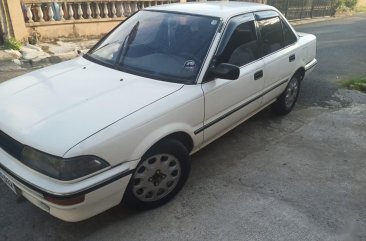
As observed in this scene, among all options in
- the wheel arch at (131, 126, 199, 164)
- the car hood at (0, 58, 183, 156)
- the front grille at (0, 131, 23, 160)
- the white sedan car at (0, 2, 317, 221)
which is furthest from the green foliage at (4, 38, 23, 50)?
the wheel arch at (131, 126, 199, 164)

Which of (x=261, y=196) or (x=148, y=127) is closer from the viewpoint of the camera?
(x=148, y=127)

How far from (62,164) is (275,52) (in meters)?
3.03

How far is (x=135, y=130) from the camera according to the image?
2.63 meters

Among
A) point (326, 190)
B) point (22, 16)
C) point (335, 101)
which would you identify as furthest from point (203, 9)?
point (22, 16)

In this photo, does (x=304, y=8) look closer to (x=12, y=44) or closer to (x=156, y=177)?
(x=12, y=44)

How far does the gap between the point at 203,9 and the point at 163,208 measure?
2.14m

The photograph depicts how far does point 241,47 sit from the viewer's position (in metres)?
3.71

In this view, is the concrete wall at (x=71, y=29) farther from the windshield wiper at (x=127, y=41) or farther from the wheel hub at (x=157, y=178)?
the wheel hub at (x=157, y=178)

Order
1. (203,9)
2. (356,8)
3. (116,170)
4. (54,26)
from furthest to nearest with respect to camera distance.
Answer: (356,8) < (54,26) < (203,9) < (116,170)

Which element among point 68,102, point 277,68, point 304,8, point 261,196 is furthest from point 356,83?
point 304,8

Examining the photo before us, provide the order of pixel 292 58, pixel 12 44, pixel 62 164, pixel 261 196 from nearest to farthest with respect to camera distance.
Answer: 1. pixel 62 164
2. pixel 261 196
3. pixel 292 58
4. pixel 12 44

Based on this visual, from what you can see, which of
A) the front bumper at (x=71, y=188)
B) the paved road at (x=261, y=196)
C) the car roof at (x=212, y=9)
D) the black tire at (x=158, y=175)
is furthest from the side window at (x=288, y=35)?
the front bumper at (x=71, y=188)

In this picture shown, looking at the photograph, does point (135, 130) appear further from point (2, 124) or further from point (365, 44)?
point (365, 44)

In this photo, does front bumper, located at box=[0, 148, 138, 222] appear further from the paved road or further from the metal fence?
the metal fence
